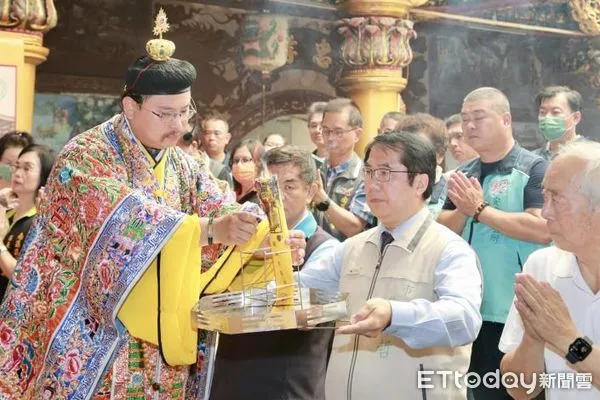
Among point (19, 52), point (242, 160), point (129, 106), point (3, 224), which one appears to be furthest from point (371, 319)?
point (19, 52)

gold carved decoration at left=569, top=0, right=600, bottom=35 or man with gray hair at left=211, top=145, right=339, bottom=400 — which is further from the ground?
gold carved decoration at left=569, top=0, right=600, bottom=35

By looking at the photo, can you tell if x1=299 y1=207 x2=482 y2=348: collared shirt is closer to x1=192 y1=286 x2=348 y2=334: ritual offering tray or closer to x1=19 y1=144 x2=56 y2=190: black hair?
x1=192 y1=286 x2=348 y2=334: ritual offering tray

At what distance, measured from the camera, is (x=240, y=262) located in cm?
382

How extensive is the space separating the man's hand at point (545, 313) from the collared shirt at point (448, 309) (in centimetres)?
31

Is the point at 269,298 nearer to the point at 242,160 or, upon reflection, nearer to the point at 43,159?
the point at 43,159

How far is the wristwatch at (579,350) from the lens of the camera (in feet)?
8.74

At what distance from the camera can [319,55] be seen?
984 centimetres

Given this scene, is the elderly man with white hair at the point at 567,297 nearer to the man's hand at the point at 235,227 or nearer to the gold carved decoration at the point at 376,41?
the man's hand at the point at 235,227

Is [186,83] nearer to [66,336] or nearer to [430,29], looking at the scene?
[66,336]

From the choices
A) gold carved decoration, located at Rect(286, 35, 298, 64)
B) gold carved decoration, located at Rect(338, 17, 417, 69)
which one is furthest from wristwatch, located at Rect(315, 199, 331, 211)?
gold carved decoration, located at Rect(286, 35, 298, 64)

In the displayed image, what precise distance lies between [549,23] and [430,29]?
1.59 m

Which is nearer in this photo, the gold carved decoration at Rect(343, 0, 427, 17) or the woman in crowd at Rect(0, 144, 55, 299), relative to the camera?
the woman in crowd at Rect(0, 144, 55, 299)

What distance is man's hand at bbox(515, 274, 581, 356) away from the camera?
269 cm

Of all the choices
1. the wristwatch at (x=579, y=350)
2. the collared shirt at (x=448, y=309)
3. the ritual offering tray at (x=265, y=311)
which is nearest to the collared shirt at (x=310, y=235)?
the ritual offering tray at (x=265, y=311)
